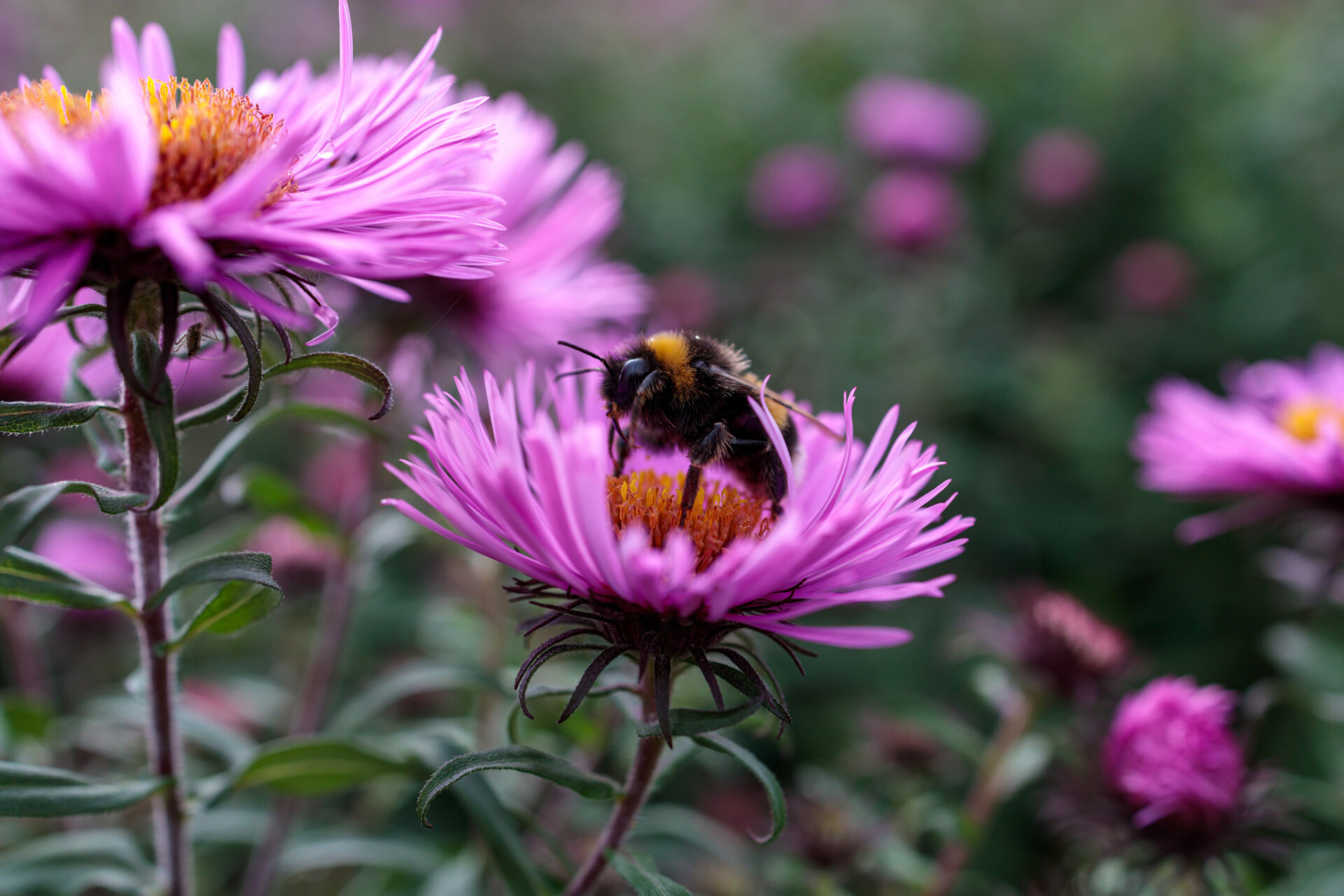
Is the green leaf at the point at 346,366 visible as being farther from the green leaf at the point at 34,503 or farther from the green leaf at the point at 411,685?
the green leaf at the point at 411,685

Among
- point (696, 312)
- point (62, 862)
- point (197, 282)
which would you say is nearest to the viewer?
point (197, 282)

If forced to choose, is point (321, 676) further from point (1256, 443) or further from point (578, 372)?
point (1256, 443)

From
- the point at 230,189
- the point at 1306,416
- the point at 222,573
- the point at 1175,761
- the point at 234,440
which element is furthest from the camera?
the point at 1306,416

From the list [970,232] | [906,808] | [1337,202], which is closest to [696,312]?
[906,808]

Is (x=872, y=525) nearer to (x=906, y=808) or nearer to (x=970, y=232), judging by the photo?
(x=906, y=808)

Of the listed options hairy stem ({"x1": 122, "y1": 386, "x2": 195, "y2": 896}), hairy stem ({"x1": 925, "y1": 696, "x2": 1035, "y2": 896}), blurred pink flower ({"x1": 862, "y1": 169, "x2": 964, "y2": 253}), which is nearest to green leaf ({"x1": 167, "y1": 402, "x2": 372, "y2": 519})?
hairy stem ({"x1": 122, "y1": 386, "x2": 195, "y2": 896})

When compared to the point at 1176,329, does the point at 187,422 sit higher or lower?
lower

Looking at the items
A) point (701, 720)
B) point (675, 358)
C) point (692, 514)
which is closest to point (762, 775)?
point (701, 720)
